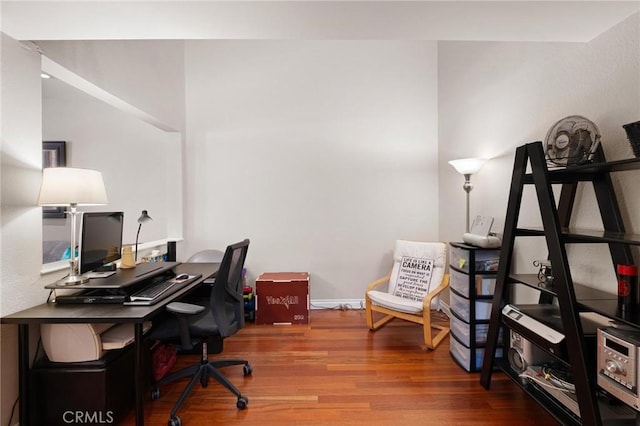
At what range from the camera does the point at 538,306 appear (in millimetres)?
1984

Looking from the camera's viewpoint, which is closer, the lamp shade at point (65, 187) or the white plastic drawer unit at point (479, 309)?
the lamp shade at point (65, 187)

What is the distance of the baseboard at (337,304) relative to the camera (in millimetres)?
Result: 3797

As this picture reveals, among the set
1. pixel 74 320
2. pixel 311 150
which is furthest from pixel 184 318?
pixel 311 150

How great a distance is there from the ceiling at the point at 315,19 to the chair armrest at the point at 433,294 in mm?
2062

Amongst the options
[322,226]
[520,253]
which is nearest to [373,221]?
[322,226]

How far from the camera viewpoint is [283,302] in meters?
3.38

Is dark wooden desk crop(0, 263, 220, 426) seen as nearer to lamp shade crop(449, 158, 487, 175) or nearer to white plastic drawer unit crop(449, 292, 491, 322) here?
white plastic drawer unit crop(449, 292, 491, 322)

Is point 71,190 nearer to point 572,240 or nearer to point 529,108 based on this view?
point 572,240

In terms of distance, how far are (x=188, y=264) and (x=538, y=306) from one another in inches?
115

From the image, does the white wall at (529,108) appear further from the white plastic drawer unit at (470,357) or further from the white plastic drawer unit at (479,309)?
the white plastic drawer unit at (470,357)

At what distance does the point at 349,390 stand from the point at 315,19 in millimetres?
2320

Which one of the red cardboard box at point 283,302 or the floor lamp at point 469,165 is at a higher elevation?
the floor lamp at point 469,165

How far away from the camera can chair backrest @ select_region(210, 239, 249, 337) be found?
1968 millimetres

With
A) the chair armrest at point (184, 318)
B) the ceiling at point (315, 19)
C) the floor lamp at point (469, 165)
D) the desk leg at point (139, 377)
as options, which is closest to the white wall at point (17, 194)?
the ceiling at point (315, 19)
